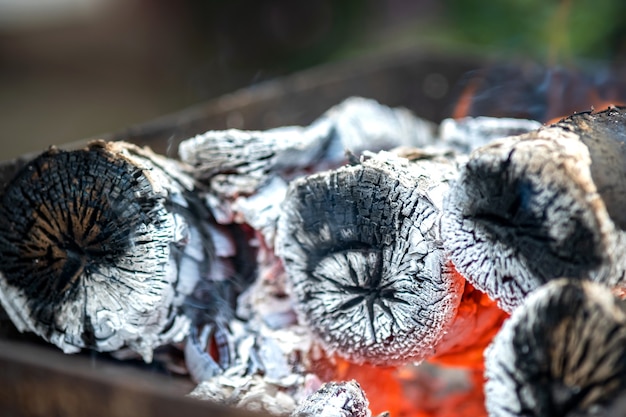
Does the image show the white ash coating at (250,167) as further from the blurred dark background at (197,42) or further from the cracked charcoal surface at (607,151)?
the blurred dark background at (197,42)

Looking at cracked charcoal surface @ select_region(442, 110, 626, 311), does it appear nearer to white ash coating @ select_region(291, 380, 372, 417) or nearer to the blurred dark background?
white ash coating @ select_region(291, 380, 372, 417)

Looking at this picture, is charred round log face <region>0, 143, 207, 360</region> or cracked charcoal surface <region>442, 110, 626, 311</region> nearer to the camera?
cracked charcoal surface <region>442, 110, 626, 311</region>

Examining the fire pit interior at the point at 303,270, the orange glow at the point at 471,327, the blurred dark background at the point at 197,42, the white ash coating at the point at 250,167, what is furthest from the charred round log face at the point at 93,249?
the blurred dark background at the point at 197,42

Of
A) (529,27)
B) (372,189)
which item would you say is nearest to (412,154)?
(372,189)

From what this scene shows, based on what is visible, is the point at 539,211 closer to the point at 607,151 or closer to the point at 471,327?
the point at 607,151

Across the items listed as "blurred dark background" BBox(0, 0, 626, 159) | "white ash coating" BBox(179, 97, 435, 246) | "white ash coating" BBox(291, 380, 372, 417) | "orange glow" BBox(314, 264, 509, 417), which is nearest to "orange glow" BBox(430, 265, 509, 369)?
"orange glow" BBox(314, 264, 509, 417)

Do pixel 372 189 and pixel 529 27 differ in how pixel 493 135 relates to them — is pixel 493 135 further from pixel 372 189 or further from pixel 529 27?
pixel 529 27

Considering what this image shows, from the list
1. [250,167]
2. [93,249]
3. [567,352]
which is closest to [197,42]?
[250,167]
